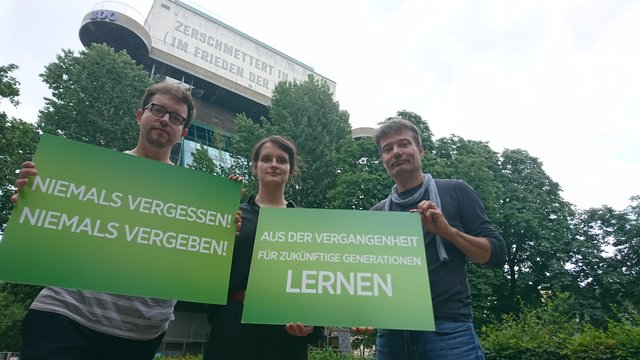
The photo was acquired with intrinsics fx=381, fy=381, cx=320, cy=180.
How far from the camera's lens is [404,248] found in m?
2.38

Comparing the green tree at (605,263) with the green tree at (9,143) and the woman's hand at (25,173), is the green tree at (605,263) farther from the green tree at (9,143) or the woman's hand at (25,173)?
the green tree at (9,143)

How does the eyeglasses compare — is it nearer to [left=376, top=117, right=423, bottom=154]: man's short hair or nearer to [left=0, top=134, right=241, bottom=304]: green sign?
[left=0, top=134, right=241, bottom=304]: green sign

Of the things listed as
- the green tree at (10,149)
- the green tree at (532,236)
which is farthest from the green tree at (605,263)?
the green tree at (10,149)

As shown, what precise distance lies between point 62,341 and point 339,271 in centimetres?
146

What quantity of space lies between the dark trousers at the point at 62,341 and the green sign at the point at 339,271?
716 millimetres

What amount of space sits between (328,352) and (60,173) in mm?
8540

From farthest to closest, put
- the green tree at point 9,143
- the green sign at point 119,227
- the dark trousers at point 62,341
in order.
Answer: the green tree at point 9,143 → the green sign at point 119,227 → the dark trousers at point 62,341

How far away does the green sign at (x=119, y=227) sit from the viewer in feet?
6.65

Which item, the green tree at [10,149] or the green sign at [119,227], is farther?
the green tree at [10,149]

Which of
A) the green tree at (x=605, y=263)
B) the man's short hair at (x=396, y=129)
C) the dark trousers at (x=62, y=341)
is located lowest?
the dark trousers at (x=62, y=341)

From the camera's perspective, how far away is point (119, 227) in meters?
2.24

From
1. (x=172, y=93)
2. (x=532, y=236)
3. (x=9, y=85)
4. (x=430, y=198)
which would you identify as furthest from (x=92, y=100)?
(x=532, y=236)

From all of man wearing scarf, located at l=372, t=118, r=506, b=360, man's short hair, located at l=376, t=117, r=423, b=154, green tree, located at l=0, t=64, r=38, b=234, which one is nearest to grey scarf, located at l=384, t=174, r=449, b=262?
man wearing scarf, located at l=372, t=118, r=506, b=360

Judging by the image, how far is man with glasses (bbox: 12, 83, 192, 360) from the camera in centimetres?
183
